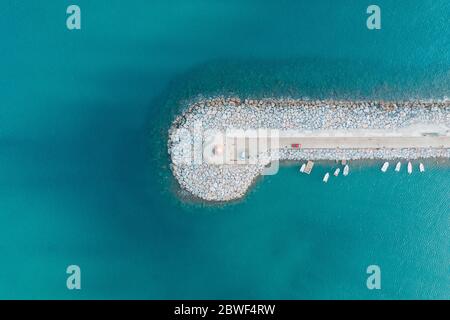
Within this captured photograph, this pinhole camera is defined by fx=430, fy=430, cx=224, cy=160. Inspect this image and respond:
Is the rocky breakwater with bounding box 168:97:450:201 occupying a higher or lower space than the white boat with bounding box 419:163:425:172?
higher

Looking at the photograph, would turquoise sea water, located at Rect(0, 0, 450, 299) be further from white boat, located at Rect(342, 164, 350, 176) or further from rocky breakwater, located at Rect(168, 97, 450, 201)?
rocky breakwater, located at Rect(168, 97, 450, 201)

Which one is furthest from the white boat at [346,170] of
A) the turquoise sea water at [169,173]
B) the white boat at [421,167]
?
the white boat at [421,167]

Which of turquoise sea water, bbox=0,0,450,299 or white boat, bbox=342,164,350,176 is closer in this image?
turquoise sea water, bbox=0,0,450,299

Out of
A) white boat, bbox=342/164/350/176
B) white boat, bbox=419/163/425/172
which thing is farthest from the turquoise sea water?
white boat, bbox=419/163/425/172

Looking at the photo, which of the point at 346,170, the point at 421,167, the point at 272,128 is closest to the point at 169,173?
the point at 272,128

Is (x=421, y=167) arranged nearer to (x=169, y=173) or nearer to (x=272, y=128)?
(x=272, y=128)
